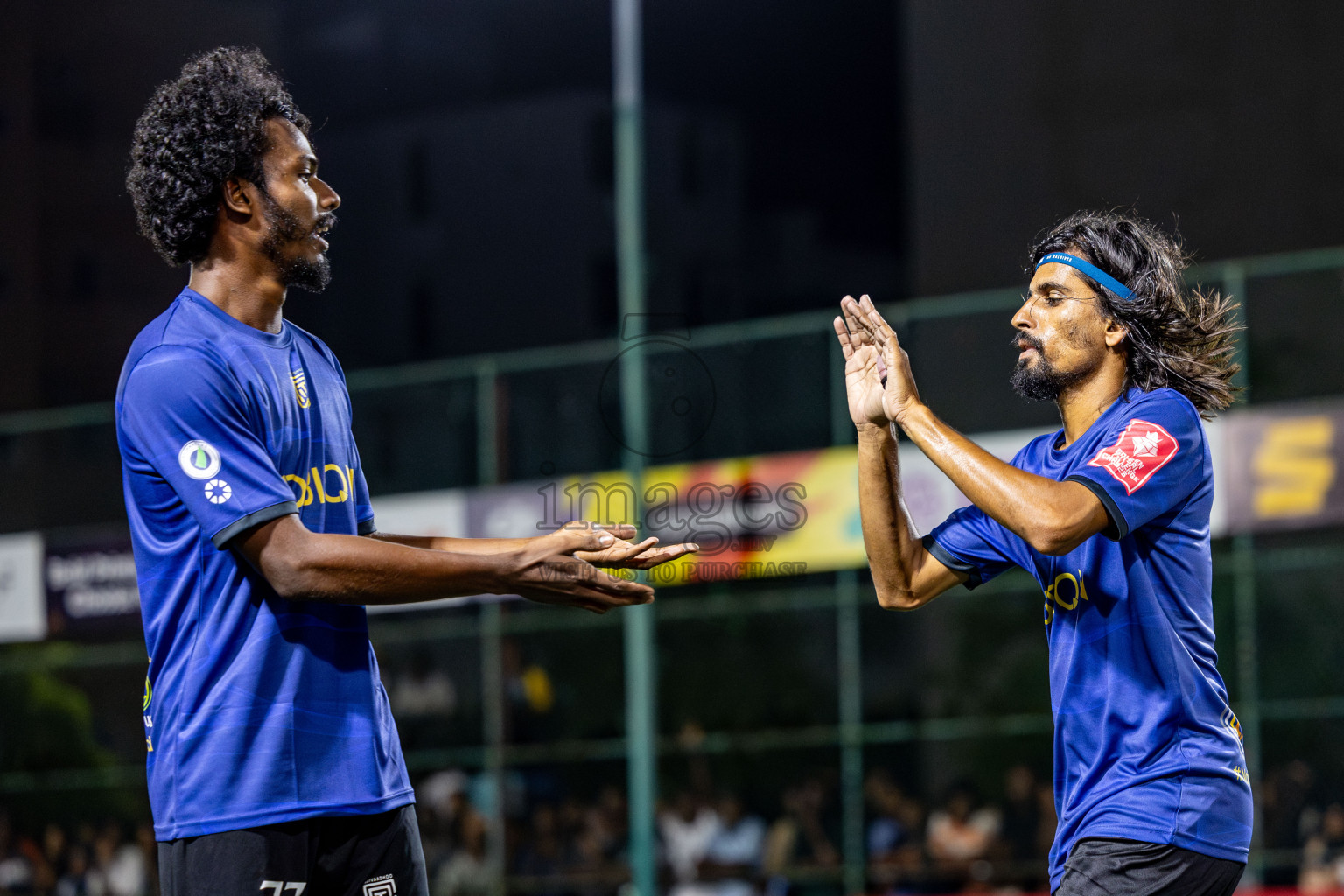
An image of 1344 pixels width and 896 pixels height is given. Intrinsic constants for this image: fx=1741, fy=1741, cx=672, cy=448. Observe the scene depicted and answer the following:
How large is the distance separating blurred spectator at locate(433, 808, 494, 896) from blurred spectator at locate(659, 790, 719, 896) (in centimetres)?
156

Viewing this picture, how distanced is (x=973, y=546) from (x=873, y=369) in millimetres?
546

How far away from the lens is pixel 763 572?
45.5 feet

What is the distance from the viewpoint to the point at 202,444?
11.1 feet

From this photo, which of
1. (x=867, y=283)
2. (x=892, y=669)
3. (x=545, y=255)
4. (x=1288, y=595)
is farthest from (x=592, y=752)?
(x=545, y=255)

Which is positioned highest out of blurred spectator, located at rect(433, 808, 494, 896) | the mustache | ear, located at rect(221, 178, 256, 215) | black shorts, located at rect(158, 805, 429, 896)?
ear, located at rect(221, 178, 256, 215)

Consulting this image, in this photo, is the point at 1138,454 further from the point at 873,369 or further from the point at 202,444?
the point at 202,444

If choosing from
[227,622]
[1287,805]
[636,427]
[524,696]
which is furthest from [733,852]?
[227,622]

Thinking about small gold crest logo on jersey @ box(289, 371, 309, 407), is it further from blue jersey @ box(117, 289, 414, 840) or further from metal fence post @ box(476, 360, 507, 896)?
metal fence post @ box(476, 360, 507, 896)

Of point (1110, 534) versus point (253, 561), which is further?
point (1110, 534)

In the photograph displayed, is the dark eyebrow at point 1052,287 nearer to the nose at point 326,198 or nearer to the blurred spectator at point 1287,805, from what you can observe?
the nose at point 326,198

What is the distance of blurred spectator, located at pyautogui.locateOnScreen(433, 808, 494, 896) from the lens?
48.8 ft

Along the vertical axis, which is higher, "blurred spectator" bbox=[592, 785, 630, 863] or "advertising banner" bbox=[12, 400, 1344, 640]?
"advertising banner" bbox=[12, 400, 1344, 640]

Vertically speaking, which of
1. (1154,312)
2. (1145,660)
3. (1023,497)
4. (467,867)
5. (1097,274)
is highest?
(1097,274)

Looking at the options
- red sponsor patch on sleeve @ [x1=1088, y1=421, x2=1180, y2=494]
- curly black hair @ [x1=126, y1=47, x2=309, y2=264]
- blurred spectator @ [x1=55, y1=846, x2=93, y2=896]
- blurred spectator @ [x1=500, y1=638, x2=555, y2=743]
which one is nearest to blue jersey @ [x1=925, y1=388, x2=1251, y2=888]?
red sponsor patch on sleeve @ [x1=1088, y1=421, x2=1180, y2=494]
